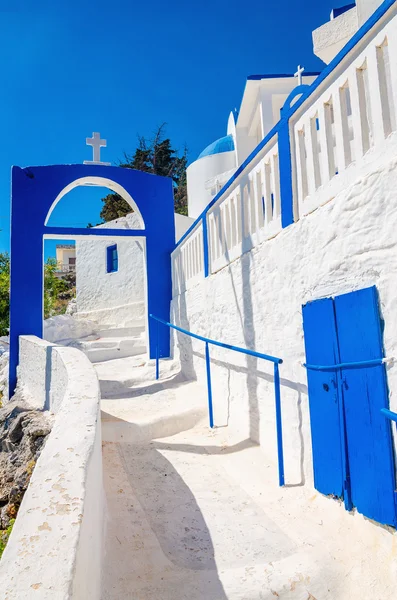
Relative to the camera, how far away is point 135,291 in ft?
42.3

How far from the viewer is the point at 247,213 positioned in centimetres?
464

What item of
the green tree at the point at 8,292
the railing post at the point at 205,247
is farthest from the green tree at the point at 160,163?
the railing post at the point at 205,247

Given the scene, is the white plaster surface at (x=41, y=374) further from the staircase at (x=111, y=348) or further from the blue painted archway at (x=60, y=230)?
the staircase at (x=111, y=348)

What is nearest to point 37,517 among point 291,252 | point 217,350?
point 291,252

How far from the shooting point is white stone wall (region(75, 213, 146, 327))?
12859mm

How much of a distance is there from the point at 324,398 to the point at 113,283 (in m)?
11.2

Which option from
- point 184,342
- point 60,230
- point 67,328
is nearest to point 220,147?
point 67,328

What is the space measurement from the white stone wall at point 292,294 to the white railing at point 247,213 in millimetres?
149

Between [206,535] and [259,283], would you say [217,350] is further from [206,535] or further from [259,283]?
[206,535]

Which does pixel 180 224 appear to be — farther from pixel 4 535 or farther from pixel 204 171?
pixel 4 535

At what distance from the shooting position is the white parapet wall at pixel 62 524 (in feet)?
4.36

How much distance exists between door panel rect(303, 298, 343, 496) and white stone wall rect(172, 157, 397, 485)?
0.14 meters

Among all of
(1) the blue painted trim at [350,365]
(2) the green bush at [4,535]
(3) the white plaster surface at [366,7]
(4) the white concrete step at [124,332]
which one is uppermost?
(3) the white plaster surface at [366,7]

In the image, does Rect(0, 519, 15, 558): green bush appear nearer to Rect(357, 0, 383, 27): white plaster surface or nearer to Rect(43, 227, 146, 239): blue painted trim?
Rect(43, 227, 146, 239): blue painted trim
